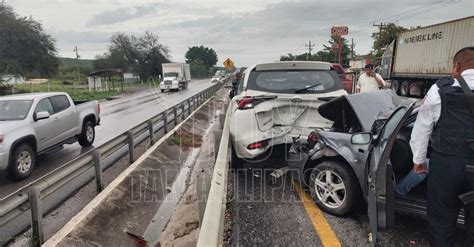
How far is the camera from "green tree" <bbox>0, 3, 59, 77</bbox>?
140ft

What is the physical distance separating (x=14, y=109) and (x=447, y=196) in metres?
8.15

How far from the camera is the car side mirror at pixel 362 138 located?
13.0 feet

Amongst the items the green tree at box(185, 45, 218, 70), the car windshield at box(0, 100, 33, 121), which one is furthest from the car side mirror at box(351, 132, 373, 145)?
the green tree at box(185, 45, 218, 70)

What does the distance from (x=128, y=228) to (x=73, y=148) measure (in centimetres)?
583

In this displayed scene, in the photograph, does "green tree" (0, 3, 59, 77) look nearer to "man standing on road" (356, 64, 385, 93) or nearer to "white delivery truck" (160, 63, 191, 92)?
"white delivery truck" (160, 63, 191, 92)

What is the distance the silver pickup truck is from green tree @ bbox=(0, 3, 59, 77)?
36402mm

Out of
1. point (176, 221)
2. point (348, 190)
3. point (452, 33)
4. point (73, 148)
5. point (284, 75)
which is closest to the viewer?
point (348, 190)

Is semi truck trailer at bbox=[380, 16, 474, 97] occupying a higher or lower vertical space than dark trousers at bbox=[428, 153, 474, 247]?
higher

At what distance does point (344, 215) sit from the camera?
14.3 ft

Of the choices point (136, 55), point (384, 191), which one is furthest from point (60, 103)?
point (136, 55)

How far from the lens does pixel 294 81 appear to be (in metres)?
5.90

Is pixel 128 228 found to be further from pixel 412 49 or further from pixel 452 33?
pixel 412 49

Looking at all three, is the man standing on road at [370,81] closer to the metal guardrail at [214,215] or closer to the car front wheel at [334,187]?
the car front wheel at [334,187]

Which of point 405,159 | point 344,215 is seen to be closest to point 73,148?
point 344,215
